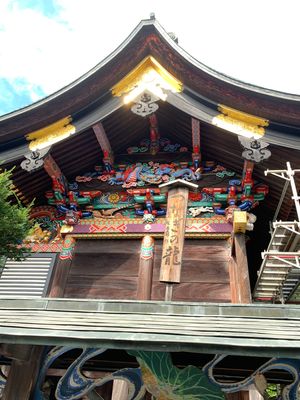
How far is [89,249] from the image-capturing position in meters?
6.93

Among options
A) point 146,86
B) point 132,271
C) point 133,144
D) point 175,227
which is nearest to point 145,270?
point 132,271

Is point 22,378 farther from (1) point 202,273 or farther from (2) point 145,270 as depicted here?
(1) point 202,273

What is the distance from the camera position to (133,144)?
8086mm

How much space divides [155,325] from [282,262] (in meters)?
4.99

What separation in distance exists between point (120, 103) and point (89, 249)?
113 inches

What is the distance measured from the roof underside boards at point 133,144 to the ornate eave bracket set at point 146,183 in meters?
0.16

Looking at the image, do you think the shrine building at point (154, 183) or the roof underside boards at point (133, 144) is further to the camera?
the roof underside boards at point (133, 144)

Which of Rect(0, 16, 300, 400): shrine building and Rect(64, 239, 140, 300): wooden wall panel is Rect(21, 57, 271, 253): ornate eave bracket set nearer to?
Rect(0, 16, 300, 400): shrine building

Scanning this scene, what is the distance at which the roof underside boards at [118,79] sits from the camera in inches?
252

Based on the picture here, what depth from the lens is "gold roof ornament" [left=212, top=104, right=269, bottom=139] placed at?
19.9ft

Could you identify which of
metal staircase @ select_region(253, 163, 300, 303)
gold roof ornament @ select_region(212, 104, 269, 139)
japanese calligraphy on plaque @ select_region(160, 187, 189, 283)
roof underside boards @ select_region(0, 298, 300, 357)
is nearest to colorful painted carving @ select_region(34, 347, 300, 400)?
roof underside boards @ select_region(0, 298, 300, 357)

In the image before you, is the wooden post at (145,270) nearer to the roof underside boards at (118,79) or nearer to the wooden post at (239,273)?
the wooden post at (239,273)

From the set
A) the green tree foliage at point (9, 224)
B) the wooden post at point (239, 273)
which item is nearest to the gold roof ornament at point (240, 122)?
the wooden post at point (239, 273)

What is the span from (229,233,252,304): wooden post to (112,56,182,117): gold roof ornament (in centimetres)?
286
